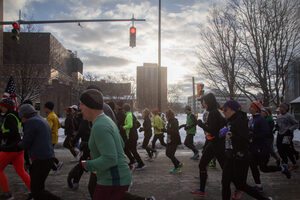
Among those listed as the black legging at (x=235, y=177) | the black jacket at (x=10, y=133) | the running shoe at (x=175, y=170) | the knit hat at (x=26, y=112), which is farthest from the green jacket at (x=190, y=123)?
the black jacket at (x=10, y=133)

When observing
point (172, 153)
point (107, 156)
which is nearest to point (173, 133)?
point (172, 153)

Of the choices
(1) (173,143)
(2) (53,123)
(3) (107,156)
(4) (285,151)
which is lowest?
(4) (285,151)

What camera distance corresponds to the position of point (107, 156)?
2.11 m

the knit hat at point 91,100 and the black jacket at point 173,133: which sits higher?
the knit hat at point 91,100

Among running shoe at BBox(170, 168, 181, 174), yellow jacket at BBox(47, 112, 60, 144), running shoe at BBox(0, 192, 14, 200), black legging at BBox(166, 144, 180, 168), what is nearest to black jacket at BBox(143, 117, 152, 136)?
black legging at BBox(166, 144, 180, 168)

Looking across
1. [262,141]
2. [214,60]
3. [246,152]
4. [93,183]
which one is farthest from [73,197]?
[214,60]

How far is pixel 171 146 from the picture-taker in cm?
686

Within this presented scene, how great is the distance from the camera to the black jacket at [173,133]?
6.89m

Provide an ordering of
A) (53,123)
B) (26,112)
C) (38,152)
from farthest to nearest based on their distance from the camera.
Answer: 1. (53,123)
2. (26,112)
3. (38,152)

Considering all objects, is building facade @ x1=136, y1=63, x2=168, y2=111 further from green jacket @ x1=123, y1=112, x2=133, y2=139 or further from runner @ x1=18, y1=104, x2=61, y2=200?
runner @ x1=18, y1=104, x2=61, y2=200

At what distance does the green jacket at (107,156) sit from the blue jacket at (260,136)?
3806mm

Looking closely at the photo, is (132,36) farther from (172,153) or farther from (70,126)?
(172,153)

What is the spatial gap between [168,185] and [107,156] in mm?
4076

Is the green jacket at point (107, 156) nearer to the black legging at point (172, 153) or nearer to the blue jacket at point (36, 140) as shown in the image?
the blue jacket at point (36, 140)
